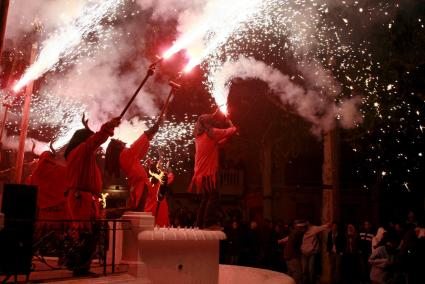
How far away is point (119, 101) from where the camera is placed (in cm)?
1551

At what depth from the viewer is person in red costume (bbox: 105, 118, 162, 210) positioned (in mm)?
9305

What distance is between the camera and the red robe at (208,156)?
27.8ft

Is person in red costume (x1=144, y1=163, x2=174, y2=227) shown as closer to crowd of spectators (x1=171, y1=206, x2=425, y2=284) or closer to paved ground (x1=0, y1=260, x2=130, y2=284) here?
paved ground (x1=0, y1=260, x2=130, y2=284)

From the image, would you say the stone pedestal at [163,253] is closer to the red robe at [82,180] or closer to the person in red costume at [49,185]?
the red robe at [82,180]

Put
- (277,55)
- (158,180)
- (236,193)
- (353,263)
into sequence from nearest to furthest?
Result: (158,180)
(353,263)
(277,55)
(236,193)

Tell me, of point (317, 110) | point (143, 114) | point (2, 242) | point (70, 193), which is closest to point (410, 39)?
point (317, 110)

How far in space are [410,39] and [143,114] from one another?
9.07 m

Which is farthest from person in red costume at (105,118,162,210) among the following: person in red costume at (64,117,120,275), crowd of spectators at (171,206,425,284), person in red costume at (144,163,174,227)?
crowd of spectators at (171,206,425,284)

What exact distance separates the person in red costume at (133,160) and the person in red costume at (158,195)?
34cm

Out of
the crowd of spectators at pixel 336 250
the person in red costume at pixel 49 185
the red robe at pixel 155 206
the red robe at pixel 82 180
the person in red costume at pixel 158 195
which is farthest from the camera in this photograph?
the crowd of spectators at pixel 336 250

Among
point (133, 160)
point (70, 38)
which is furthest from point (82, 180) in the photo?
point (70, 38)

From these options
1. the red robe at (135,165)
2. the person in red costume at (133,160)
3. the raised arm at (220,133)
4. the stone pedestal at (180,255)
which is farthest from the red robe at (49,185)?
the raised arm at (220,133)

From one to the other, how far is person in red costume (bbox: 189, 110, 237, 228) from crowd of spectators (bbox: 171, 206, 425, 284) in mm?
5087

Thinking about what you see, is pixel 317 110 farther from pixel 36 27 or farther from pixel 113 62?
pixel 36 27
